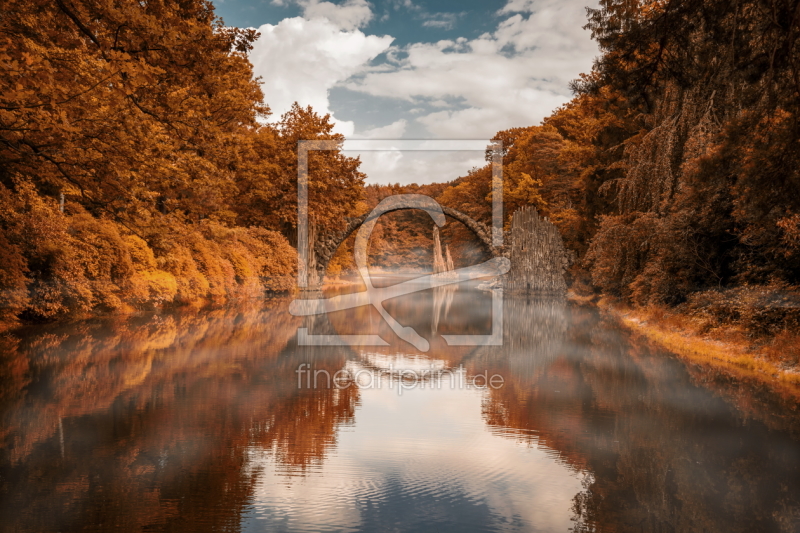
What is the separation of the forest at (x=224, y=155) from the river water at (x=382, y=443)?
10.0 feet

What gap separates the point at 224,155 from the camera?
70.4ft

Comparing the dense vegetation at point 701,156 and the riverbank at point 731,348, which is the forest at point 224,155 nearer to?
the dense vegetation at point 701,156

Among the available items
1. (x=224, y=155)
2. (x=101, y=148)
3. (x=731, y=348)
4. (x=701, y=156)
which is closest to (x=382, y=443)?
(x=701, y=156)

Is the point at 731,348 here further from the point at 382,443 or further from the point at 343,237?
the point at 343,237

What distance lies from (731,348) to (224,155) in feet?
57.7

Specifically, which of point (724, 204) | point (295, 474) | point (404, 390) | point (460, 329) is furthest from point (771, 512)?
point (460, 329)

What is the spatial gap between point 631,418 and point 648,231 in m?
12.0

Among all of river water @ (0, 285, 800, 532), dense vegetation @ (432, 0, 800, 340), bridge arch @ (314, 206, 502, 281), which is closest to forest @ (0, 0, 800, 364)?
dense vegetation @ (432, 0, 800, 340)

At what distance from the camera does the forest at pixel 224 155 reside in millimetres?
8312

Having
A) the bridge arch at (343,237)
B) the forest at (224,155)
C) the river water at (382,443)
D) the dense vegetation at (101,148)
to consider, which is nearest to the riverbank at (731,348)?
the forest at (224,155)

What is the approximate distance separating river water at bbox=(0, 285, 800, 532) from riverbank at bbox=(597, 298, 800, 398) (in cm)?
58

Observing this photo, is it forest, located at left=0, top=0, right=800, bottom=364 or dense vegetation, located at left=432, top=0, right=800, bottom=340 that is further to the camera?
forest, located at left=0, top=0, right=800, bottom=364

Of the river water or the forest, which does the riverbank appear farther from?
the river water

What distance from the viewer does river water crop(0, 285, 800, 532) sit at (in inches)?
199
